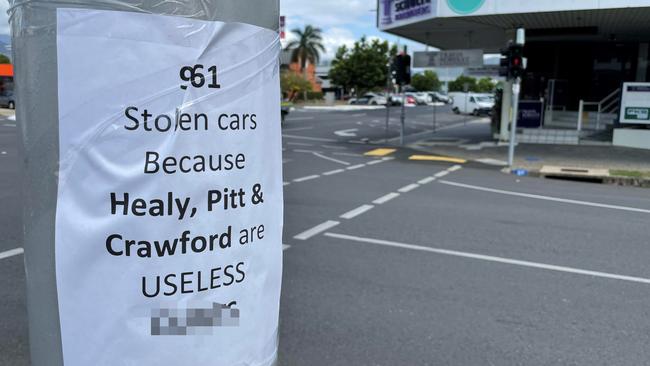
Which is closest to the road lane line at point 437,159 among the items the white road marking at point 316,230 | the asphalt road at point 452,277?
the asphalt road at point 452,277

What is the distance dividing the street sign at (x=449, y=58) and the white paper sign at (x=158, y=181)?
1901cm

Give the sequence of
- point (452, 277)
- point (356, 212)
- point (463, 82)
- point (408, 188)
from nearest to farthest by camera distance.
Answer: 1. point (452, 277)
2. point (356, 212)
3. point (408, 188)
4. point (463, 82)

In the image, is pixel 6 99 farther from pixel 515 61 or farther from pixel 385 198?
pixel 385 198

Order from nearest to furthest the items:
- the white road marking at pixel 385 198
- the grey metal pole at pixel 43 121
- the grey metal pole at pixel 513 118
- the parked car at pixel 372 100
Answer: the grey metal pole at pixel 43 121, the white road marking at pixel 385 198, the grey metal pole at pixel 513 118, the parked car at pixel 372 100

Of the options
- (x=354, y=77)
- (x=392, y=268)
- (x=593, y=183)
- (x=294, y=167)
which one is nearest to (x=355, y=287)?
(x=392, y=268)

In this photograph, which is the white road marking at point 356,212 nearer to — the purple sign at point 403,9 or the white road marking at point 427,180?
the white road marking at point 427,180

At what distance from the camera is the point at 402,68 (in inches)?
826

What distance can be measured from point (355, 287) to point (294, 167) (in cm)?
881

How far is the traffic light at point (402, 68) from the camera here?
20906mm

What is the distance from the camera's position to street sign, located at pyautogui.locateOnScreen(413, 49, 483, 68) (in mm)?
19620

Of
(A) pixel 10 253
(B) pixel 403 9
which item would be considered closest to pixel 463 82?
(B) pixel 403 9

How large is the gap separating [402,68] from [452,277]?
16256 mm

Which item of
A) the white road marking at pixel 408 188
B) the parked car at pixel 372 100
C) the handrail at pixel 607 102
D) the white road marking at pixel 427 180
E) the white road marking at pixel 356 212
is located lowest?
the white road marking at pixel 427 180

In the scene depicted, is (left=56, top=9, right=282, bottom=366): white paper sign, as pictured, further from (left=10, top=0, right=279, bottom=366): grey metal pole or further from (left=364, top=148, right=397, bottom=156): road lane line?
(left=364, top=148, right=397, bottom=156): road lane line
